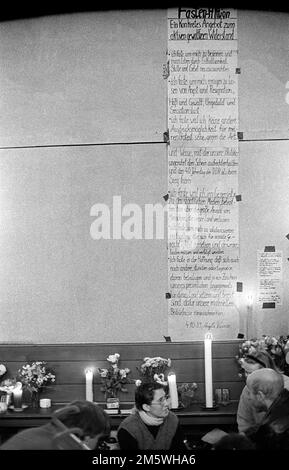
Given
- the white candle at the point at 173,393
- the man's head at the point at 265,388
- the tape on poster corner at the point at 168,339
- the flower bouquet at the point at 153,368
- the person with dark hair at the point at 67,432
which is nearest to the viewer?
the person with dark hair at the point at 67,432

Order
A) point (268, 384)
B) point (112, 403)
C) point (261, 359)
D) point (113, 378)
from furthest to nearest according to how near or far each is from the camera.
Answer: point (113, 378) → point (112, 403) → point (261, 359) → point (268, 384)

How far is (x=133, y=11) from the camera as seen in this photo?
16.8 feet

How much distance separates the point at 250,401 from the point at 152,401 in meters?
0.61

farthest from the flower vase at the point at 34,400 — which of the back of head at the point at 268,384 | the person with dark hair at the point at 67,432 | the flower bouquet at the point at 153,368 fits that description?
the person with dark hair at the point at 67,432

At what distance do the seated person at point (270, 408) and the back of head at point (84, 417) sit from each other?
2.59ft

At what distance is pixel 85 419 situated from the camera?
8.23 ft

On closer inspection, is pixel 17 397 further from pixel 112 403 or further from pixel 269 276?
pixel 269 276

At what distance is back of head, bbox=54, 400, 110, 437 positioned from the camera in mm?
2477

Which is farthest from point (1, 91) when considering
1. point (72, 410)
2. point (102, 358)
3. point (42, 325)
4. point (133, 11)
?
point (72, 410)

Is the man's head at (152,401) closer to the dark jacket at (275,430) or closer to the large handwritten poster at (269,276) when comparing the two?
the dark jacket at (275,430)

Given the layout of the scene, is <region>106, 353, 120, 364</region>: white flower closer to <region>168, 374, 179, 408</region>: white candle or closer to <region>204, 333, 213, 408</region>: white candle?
<region>168, 374, 179, 408</region>: white candle

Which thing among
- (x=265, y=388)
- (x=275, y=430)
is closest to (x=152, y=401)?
(x=265, y=388)

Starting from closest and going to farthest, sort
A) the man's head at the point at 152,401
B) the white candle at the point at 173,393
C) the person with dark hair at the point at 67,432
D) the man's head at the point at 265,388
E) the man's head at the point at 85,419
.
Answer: the person with dark hair at the point at 67,432 < the man's head at the point at 85,419 < the man's head at the point at 265,388 < the man's head at the point at 152,401 < the white candle at the point at 173,393

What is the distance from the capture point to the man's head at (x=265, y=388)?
136 inches
